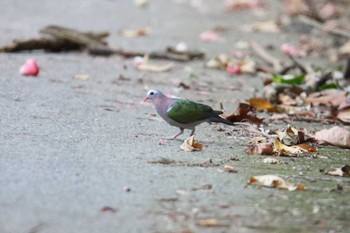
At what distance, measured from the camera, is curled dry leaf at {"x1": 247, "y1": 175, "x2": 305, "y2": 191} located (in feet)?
10.4

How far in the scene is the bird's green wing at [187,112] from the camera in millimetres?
3844

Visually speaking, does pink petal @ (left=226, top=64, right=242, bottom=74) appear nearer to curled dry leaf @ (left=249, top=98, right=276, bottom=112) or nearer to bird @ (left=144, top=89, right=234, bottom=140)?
curled dry leaf @ (left=249, top=98, right=276, bottom=112)

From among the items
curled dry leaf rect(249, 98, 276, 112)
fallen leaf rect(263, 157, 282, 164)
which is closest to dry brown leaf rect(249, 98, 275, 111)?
curled dry leaf rect(249, 98, 276, 112)

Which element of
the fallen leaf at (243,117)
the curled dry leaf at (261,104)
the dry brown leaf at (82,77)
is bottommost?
the fallen leaf at (243,117)

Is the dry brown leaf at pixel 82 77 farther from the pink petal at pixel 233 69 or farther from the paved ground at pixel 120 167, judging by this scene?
the pink petal at pixel 233 69

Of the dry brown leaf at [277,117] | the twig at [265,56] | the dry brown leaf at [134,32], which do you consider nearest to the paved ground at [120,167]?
the dry brown leaf at [277,117]

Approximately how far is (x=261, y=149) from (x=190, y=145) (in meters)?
0.34

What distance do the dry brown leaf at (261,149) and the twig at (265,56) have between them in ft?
9.50

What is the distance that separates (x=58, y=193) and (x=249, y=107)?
2044 mm

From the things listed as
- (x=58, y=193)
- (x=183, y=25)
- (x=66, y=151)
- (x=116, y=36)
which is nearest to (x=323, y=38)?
(x=183, y=25)

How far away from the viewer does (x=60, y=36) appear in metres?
6.93

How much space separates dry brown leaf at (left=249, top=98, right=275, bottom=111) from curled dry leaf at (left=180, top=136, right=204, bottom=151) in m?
1.29

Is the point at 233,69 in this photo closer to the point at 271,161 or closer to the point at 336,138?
the point at 336,138

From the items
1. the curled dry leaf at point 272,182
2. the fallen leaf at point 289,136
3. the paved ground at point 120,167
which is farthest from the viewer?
the fallen leaf at point 289,136
